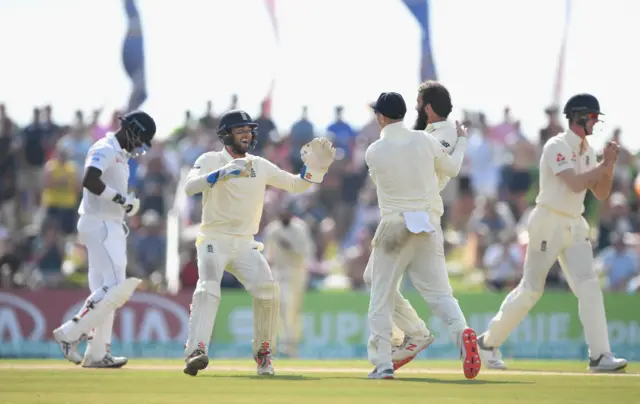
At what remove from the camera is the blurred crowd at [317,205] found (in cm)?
2373

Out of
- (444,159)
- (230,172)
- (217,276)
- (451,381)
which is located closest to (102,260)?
(217,276)

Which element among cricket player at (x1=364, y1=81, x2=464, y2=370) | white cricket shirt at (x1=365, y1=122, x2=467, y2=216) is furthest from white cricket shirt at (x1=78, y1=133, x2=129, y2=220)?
white cricket shirt at (x1=365, y1=122, x2=467, y2=216)

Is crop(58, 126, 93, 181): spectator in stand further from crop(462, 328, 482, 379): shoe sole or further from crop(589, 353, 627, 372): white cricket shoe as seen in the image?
crop(462, 328, 482, 379): shoe sole

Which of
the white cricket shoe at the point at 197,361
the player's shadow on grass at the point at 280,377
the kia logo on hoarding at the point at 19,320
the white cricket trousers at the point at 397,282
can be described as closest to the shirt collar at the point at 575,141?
the white cricket trousers at the point at 397,282

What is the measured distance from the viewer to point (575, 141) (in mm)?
14250

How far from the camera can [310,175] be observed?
12984 mm

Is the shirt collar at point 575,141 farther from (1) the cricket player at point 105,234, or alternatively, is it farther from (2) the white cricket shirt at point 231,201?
(1) the cricket player at point 105,234

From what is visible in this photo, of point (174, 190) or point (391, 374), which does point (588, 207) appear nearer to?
point (174, 190)

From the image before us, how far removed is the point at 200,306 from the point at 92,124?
14.5 meters

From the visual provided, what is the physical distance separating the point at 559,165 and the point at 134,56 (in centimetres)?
1293

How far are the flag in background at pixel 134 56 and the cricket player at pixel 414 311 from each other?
1241cm

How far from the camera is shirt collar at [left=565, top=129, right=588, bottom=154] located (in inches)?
561

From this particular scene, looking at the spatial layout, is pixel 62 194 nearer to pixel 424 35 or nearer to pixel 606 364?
pixel 424 35

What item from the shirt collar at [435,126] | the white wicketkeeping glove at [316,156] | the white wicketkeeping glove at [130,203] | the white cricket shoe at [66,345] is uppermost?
the shirt collar at [435,126]
